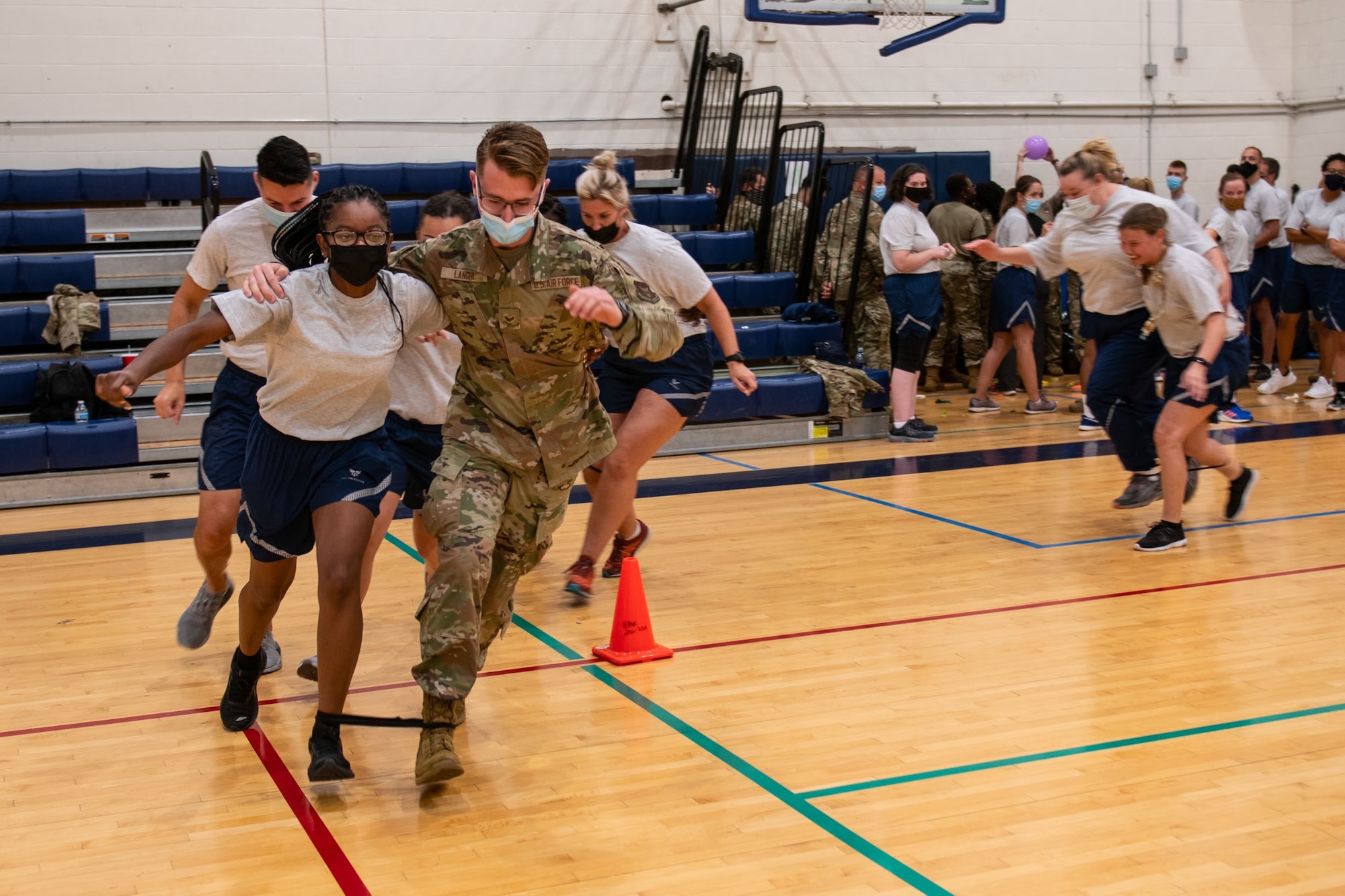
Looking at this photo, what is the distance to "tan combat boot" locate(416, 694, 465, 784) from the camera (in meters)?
3.37

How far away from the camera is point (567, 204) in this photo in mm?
11250

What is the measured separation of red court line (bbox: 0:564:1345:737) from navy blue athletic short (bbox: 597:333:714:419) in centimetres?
113

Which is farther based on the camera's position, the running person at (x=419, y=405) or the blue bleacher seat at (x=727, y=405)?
the blue bleacher seat at (x=727, y=405)

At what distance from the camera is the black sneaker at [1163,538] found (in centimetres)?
611

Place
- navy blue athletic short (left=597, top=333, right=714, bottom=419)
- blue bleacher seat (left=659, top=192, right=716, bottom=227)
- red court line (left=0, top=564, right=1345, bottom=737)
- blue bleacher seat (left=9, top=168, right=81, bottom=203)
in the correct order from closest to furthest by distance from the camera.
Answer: red court line (left=0, top=564, right=1345, bottom=737) < navy blue athletic short (left=597, top=333, right=714, bottom=419) < blue bleacher seat (left=9, top=168, right=81, bottom=203) < blue bleacher seat (left=659, top=192, right=716, bottom=227)

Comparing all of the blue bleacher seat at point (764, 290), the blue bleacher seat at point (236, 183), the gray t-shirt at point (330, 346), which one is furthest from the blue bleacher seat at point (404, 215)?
the gray t-shirt at point (330, 346)

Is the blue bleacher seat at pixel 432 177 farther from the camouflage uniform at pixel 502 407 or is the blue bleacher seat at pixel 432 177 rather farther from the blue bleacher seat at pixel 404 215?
the camouflage uniform at pixel 502 407

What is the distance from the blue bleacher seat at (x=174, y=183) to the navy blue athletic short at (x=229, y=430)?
23.6ft

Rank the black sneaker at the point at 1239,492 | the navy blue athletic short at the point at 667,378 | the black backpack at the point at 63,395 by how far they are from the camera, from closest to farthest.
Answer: the navy blue athletic short at the point at 667,378 → the black sneaker at the point at 1239,492 → the black backpack at the point at 63,395

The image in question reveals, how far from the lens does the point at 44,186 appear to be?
10.3 metres

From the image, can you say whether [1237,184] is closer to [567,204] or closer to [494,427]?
[567,204]

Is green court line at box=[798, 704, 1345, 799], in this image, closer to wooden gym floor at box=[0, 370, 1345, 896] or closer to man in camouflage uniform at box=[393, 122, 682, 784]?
wooden gym floor at box=[0, 370, 1345, 896]

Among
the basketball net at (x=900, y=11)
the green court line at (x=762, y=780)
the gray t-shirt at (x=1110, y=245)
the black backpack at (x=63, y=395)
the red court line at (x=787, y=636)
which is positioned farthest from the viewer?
the basketball net at (x=900, y=11)

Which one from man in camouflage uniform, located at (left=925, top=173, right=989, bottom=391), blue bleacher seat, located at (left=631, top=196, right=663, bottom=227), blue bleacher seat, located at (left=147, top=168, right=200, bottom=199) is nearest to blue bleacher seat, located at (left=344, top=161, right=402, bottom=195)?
blue bleacher seat, located at (left=147, top=168, right=200, bottom=199)
